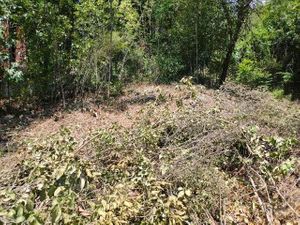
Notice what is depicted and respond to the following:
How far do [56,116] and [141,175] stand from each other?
472cm

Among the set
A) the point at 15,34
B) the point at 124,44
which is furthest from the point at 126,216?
the point at 124,44

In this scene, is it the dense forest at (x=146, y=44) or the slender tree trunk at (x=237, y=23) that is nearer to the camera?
the dense forest at (x=146, y=44)

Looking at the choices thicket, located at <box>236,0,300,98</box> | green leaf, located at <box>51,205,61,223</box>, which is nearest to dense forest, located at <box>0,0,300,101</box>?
thicket, located at <box>236,0,300,98</box>

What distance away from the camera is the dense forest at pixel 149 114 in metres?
3.36

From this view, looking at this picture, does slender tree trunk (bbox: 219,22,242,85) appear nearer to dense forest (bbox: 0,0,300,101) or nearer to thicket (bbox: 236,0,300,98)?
dense forest (bbox: 0,0,300,101)

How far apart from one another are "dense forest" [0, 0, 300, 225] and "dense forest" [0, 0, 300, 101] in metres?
0.04

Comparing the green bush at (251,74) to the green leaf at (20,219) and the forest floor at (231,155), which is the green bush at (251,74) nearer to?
the forest floor at (231,155)

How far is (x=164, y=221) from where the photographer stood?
10.7 ft

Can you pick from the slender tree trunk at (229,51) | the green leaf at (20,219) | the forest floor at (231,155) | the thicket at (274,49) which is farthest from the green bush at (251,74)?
the green leaf at (20,219)

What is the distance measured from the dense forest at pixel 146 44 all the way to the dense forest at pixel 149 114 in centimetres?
4

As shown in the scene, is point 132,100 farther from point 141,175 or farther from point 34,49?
point 141,175

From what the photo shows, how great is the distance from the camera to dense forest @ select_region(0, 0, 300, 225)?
3357 mm

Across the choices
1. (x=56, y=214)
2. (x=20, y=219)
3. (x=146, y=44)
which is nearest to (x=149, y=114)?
(x=56, y=214)

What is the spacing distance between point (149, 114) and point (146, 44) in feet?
26.3
